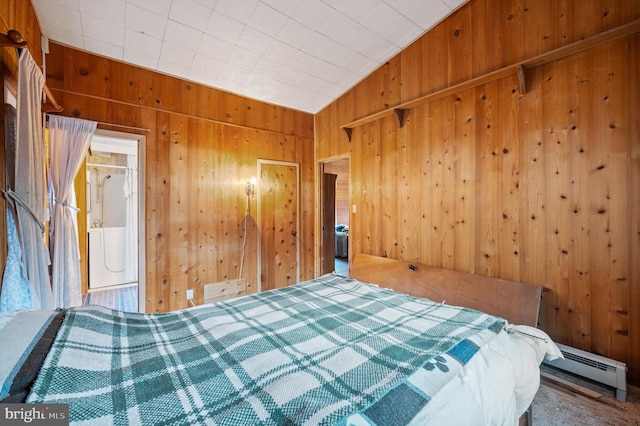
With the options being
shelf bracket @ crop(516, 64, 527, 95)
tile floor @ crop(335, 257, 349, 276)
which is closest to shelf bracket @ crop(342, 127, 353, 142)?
shelf bracket @ crop(516, 64, 527, 95)

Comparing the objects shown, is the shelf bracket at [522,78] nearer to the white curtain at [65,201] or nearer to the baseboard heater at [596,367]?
the baseboard heater at [596,367]

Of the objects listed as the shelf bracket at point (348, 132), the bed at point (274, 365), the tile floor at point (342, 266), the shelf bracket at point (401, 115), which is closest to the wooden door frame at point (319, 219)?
the shelf bracket at point (348, 132)

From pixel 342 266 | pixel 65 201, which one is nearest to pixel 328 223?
pixel 342 266

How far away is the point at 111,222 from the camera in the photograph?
15.3 ft

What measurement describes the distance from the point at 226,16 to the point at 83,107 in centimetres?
167

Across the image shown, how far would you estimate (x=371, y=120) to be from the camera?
3.35 metres

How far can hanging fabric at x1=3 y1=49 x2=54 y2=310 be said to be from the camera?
147 cm

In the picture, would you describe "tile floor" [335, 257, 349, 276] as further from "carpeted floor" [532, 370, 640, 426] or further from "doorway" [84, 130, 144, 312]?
"doorway" [84, 130, 144, 312]

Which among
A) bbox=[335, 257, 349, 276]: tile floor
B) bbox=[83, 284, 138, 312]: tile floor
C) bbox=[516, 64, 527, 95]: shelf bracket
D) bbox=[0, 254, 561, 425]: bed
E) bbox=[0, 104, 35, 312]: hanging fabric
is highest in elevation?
bbox=[516, 64, 527, 95]: shelf bracket

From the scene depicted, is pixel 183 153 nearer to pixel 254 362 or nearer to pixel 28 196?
pixel 28 196

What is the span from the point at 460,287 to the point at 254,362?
206 cm

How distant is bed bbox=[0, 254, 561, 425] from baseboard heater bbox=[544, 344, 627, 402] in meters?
0.75

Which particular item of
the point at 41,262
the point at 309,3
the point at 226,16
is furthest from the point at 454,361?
the point at 226,16

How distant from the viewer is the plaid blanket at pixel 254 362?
0.75m
